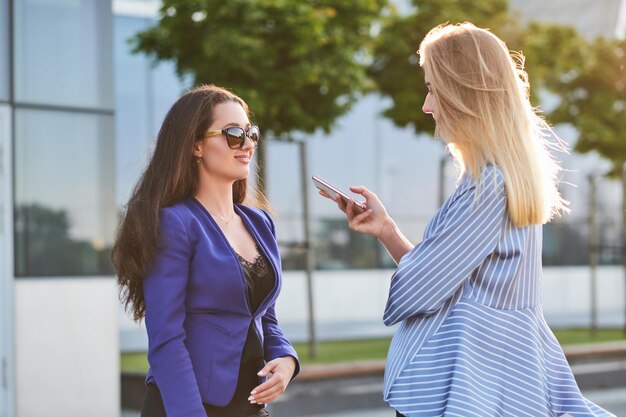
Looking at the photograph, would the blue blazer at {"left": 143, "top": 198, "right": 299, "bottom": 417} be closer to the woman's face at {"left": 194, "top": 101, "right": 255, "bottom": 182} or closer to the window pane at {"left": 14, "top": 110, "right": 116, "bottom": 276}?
the woman's face at {"left": 194, "top": 101, "right": 255, "bottom": 182}

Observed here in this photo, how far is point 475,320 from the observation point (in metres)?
2.61

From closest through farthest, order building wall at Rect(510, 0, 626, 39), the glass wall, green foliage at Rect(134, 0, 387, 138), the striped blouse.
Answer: the striped blouse
the glass wall
green foliage at Rect(134, 0, 387, 138)
building wall at Rect(510, 0, 626, 39)

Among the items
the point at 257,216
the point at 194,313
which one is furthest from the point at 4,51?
the point at 194,313

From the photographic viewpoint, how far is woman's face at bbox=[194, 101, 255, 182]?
10.1ft

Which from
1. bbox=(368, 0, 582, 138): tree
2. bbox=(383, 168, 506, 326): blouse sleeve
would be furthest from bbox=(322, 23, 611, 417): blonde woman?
bbox=(368, 0, 582, 138): tree

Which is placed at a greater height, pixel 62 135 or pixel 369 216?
pixel 62 135

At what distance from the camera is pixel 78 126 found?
8492mm

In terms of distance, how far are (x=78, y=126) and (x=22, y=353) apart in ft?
6.39

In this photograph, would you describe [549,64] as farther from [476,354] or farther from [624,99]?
[476,354]

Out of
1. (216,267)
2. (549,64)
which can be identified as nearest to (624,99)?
(549,64)

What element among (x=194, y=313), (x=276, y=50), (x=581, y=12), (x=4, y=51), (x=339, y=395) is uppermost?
(x=581, y=12)

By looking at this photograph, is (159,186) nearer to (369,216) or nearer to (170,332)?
(170,332)

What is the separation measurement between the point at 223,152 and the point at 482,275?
91 cm

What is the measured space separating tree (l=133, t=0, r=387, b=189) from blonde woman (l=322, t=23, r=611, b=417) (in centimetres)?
764
